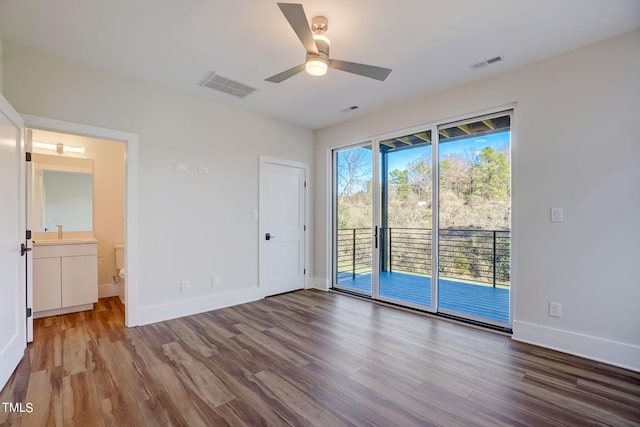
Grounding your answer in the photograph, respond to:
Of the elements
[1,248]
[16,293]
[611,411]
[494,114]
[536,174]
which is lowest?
[611,411]

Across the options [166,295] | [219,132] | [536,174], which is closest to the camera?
[536,174]

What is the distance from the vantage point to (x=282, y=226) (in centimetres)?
477

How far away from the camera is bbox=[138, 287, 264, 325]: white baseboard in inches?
134

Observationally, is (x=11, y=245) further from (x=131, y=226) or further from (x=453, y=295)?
(x=453, y=295)

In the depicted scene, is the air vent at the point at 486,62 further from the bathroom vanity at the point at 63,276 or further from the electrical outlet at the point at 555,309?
the bathroom vanity at the point at 63,276

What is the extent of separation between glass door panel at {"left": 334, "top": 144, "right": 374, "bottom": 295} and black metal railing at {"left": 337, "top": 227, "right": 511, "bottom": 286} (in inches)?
0.7

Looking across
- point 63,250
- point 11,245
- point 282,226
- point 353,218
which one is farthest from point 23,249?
point 353,218

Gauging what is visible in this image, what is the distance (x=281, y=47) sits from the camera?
2662 mm

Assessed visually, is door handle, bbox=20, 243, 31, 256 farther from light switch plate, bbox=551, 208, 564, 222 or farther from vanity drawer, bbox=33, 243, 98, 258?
light switch plate, bbox=551, 208, 564, 222

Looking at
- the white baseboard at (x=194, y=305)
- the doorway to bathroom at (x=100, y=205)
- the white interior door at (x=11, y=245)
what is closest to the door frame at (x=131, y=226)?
the doorway to bathroom at (x=100, y=205)

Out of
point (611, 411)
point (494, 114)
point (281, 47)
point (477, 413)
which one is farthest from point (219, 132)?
→ point (611, 411)

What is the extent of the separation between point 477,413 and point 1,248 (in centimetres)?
348

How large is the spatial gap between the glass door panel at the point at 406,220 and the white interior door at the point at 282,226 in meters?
1.42

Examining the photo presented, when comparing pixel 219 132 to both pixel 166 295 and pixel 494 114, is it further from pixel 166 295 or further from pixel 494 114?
pixel 494 114
